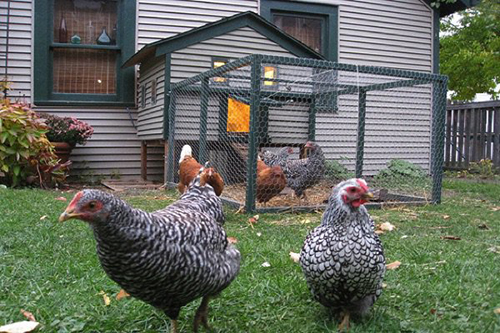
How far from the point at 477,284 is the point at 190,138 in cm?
546

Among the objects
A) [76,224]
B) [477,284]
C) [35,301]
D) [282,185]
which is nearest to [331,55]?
[282,185]

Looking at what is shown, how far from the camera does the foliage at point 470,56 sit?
50.8ft

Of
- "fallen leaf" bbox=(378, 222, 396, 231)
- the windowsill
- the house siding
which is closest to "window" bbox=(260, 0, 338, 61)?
the house siding

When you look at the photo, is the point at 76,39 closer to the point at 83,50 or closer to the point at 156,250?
the point at 83,50

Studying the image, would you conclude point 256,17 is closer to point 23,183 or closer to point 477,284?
point 23,183

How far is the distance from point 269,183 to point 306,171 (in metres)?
0.70

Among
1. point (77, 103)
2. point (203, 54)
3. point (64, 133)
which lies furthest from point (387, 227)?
point (77, 103)

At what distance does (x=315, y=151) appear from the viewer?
20.6 ft

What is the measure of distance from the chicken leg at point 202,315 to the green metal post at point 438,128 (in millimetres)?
4851

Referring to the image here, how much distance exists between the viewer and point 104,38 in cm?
881

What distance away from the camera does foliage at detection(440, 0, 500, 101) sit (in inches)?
610

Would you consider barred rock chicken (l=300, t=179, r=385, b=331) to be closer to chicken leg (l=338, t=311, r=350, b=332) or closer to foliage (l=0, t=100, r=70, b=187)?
chicken leg (l=338, t=311, r=350, b=332)

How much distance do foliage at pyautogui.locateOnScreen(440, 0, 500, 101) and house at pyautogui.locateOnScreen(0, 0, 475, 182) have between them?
752 cm

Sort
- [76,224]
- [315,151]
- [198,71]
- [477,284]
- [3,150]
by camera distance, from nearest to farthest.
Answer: [477,284] < [76,224] < [315,151] < [3,150] < [198,71]
